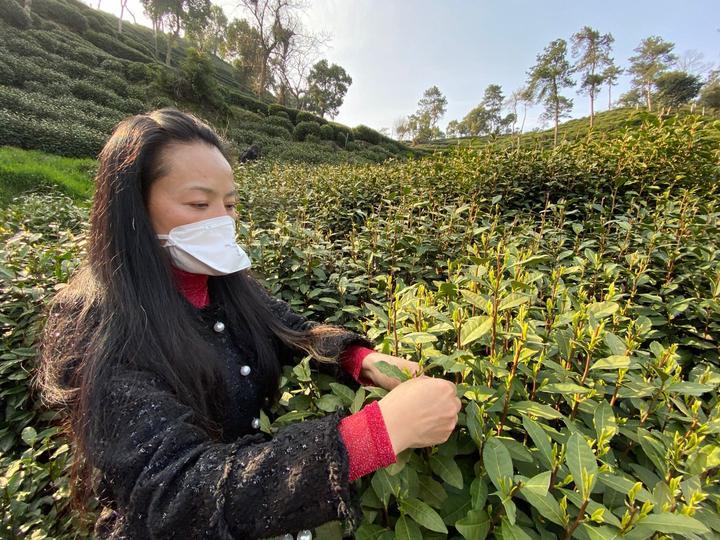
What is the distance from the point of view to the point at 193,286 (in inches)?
58.4

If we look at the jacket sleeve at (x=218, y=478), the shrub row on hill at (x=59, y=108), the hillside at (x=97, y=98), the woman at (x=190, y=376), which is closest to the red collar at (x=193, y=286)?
the woman at (x=190, y=376)

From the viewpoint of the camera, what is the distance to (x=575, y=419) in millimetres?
1019

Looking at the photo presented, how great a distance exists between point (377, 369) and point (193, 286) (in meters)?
0.84

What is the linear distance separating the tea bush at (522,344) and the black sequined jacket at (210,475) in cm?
16

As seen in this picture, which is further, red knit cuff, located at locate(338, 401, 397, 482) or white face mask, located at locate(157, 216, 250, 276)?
white face mask, located at locate(157, 216, 250, 276)

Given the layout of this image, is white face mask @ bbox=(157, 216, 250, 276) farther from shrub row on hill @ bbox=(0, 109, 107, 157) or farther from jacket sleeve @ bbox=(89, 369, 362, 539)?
shrub row on hill @ bbox=(0, 109, 107, 157)

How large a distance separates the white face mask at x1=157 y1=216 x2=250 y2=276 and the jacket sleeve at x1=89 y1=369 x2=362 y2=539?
598 millimetres

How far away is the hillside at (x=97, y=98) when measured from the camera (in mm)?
12500

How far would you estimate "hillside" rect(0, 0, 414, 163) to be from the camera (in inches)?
492

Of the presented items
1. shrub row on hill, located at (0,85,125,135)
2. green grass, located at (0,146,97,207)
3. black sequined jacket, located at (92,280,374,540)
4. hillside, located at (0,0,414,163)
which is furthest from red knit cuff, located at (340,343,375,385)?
shrub row on hill, located at (0,85,125,135)

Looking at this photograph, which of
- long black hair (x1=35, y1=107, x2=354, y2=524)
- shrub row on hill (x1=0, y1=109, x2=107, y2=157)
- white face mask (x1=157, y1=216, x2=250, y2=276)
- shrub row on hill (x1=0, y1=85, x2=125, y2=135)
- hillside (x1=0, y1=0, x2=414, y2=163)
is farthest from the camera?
shrub row on hill (x1=0, y1=85, x2=125, y2=135)

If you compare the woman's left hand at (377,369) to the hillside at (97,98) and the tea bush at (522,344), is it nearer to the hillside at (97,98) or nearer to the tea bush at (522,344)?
the tea bush at (522,344)

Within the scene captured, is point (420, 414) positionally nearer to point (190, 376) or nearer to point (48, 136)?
point (190, 376)

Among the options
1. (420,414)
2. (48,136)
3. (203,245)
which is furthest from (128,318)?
(48,136)
